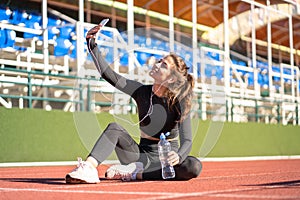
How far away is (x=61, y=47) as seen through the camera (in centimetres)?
1410

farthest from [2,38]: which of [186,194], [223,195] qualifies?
[223,195]

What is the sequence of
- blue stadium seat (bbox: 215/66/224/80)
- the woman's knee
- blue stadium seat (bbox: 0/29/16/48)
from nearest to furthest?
the woman's knee → blue stadium seat (bbox: 0/29/16/48) → blue stadium seat (bbox: 215/66/224/80)

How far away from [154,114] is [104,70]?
0.57 meters

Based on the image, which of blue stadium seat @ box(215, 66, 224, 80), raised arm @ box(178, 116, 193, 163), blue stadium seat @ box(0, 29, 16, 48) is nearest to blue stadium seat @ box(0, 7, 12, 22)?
blue stadium seat @ box(0, 29, 16, 48)

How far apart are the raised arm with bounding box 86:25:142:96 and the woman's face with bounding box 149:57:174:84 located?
0.80ft

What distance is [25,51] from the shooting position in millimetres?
13289

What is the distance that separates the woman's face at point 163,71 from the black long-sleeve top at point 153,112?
0.18 metres

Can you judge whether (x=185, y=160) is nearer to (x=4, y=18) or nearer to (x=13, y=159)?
(x=13, y=159)

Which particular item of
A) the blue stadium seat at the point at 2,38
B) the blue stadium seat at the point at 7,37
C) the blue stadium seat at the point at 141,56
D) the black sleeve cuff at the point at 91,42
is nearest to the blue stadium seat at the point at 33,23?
the blue stadium seat at the point at 7,37

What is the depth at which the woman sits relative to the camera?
534 centimetres

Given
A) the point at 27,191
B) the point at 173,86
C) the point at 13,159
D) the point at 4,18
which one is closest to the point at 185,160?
the point at 173,86

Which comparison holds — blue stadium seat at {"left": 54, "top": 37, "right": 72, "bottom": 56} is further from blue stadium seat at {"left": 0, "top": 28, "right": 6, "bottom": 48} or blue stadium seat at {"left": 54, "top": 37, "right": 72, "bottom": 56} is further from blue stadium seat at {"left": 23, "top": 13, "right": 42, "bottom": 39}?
blue stadium seat at {"left": 0, "top": 28, "right": 6, "bottom": 48}

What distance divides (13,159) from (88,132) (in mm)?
4999

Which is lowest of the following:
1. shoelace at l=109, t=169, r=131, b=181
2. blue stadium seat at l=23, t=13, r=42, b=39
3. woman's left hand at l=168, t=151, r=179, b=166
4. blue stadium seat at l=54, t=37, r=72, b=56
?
shoelace at l=109, t=169, r=131, b=181
